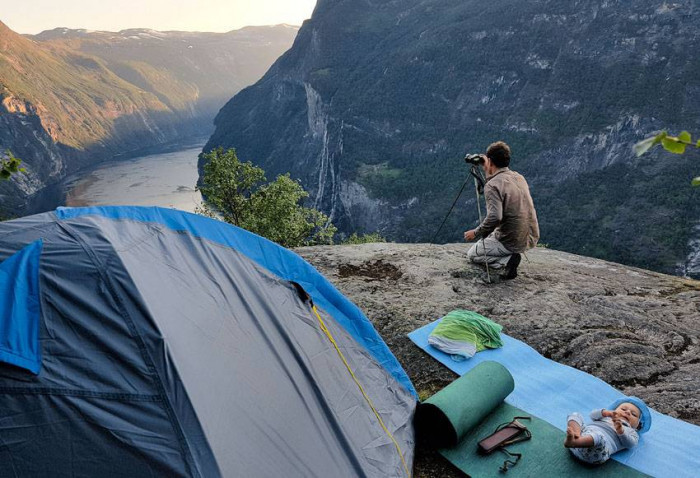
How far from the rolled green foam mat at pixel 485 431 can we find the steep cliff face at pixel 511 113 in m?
74.2

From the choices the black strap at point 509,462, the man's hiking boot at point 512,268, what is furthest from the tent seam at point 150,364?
the man's hiking boot at point 512,268

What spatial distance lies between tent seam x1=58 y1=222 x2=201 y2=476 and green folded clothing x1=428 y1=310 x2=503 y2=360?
12.1 ft

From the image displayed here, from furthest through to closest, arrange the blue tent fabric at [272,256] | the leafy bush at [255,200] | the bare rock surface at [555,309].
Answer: the leafy bush at [255,200] → the bare rock surface at [555,309] → the blue tent fabric at [272,256]

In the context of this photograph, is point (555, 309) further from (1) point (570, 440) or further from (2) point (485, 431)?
(1) point (570, 440)

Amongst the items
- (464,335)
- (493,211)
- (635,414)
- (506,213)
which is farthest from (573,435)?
(506,213)

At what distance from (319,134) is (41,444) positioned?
14326 cm

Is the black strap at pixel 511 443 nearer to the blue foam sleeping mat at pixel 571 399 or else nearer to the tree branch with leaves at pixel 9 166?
the blue foam sleeping mat at pixel 571 399

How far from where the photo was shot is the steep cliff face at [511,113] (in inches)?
2992

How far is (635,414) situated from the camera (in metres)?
3.85

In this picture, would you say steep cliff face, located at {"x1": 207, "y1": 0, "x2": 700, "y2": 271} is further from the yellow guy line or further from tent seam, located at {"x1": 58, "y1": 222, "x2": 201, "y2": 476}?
tent seam, located at {"x1": 58, "y1": 222, "x2": 201, "y2": 476}

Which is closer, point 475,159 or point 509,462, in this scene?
point 509,462

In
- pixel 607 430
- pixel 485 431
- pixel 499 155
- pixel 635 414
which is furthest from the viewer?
pixel 499 155

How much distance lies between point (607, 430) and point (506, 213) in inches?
150

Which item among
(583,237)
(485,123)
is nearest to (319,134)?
(485,123)
